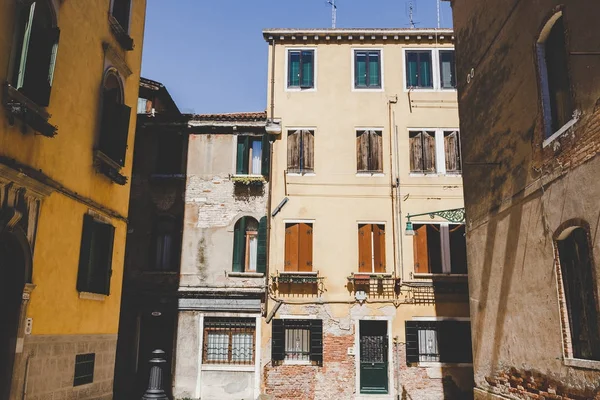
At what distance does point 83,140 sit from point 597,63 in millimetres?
8421

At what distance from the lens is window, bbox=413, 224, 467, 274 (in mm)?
17672

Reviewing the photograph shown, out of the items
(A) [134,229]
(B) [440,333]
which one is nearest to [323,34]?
(A) [134,229]

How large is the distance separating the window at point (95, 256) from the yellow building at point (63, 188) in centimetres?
2

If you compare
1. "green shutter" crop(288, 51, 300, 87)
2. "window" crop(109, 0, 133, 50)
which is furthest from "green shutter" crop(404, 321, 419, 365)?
"window" crop(109, 0, 133, 50)

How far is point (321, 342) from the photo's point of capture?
17125 mm

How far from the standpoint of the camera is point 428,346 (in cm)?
1727

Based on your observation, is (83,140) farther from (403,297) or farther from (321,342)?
(403,297)

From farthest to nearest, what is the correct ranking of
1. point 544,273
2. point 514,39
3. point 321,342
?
1. point 321,342
2. point 514,39
3. point 544,273

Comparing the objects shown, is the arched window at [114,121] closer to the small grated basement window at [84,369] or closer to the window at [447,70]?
the small grated basement window at [84,369]

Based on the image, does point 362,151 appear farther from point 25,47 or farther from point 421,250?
point 25,47

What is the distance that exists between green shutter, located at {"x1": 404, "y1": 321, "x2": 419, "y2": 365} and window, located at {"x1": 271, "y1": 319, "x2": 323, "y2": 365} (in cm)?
259

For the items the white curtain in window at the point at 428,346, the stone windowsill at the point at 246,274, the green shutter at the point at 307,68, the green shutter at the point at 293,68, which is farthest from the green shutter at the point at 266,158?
the white curtain in window at the point at 428,346

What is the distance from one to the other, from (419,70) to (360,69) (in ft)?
6.47

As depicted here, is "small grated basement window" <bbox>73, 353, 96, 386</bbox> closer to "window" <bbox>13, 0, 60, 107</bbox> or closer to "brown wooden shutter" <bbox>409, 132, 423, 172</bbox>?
"window" <bbox>13, 0, 60, 107</bbox>
